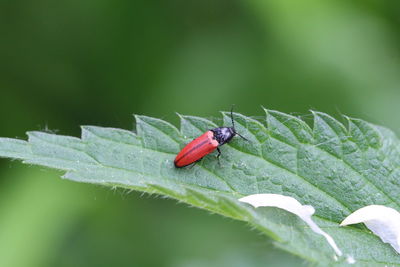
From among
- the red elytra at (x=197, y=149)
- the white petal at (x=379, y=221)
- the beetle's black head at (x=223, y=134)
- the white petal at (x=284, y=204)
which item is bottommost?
the white petal at (x=379, y=221)

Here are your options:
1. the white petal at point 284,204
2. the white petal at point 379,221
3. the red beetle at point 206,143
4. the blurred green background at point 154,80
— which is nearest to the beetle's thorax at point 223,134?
the red beetle at point 206,143

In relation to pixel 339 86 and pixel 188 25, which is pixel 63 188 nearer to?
pixel 188 25

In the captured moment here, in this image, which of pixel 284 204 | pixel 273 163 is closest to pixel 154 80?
pixel 273 163

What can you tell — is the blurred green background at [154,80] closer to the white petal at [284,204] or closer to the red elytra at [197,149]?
the red elytra at [197,149]

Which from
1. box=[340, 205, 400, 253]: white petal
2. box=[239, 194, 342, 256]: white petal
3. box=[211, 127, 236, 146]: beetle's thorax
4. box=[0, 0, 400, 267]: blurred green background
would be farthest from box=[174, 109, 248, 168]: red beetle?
box=[0, 0, 400, 267]: blurred green background

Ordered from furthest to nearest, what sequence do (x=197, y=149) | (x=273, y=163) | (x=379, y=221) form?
(x=197, y=149)
(x=273, y=163)
(x=379, y=221)

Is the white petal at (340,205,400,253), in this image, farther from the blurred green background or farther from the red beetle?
the blurred green background

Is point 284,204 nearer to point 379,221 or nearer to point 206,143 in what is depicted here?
point 379,221

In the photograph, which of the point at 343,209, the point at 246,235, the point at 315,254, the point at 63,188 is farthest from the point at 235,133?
the point at 63,188
